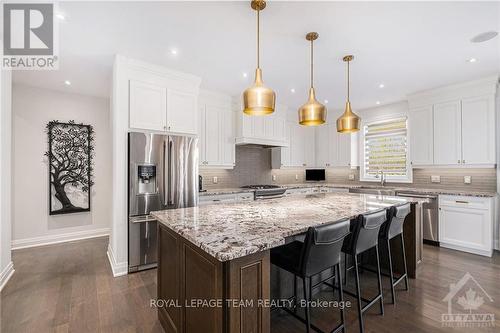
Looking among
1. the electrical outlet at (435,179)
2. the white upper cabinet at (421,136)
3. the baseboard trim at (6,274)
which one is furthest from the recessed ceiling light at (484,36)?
the baseboard trim at (6,274)

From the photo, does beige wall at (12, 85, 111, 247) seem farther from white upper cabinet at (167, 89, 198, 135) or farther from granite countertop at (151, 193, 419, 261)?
granite countertop at (151, 193, 419, 261)

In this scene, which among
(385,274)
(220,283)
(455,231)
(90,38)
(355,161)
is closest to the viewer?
(220,283)

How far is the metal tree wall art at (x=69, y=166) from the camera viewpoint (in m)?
4.16

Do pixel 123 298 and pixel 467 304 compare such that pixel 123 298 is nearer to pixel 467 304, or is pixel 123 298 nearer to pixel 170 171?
pixel 170 171

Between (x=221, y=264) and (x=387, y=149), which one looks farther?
(x=387, y=149)

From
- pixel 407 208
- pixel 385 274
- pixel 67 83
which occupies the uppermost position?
pixel 67 83

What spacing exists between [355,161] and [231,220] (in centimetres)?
471

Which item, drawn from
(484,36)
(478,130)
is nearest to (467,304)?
(484,36)

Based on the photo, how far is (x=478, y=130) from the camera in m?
3.78

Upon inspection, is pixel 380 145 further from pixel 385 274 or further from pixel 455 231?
pixel 385 274

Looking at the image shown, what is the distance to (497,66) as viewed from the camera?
3287mm

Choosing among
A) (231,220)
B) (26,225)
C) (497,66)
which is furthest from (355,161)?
(26,225)

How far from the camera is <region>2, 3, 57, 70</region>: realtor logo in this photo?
6.95 ft

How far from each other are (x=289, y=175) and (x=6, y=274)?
521 centimetres
